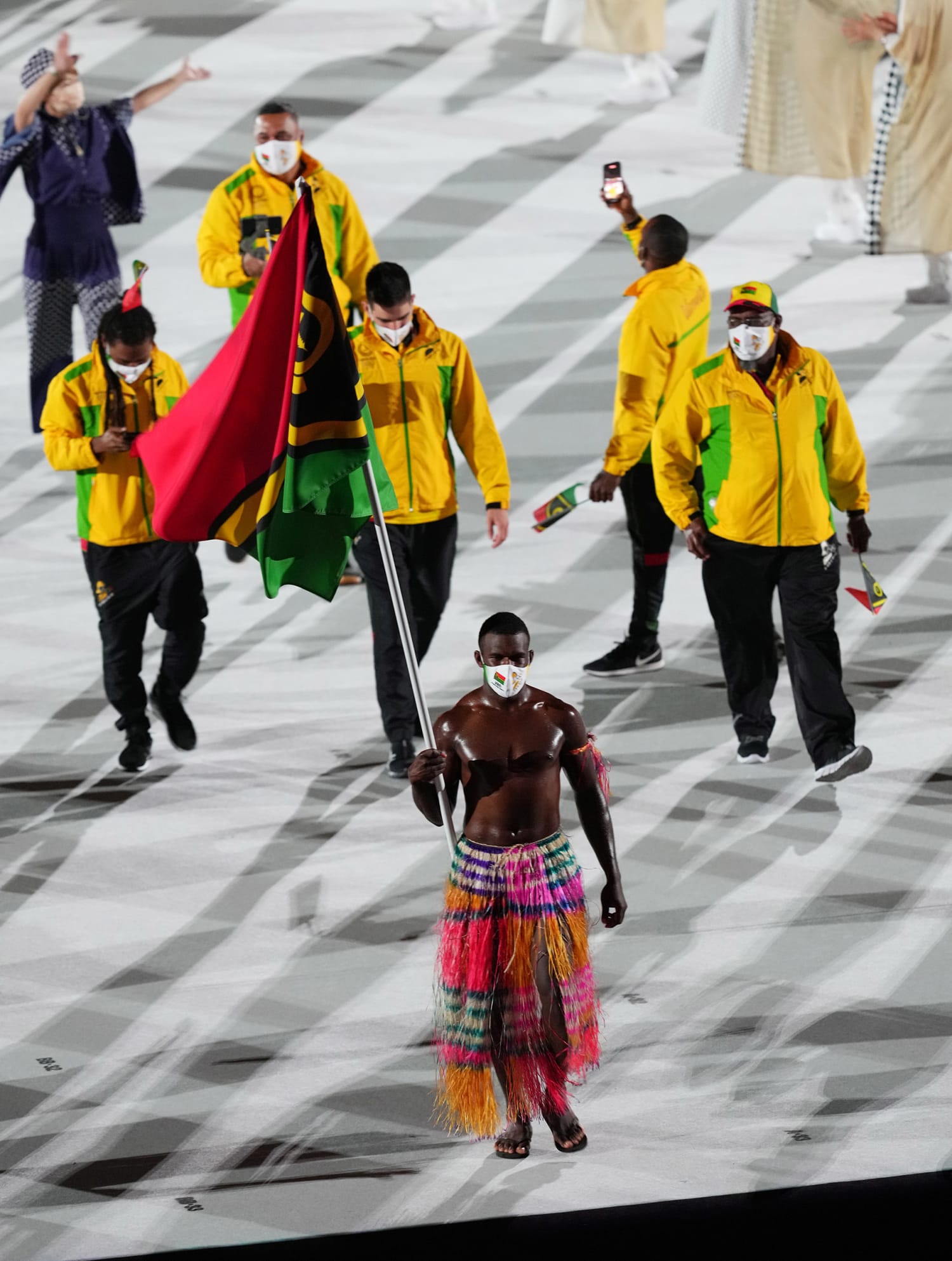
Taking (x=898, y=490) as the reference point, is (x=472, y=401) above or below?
above

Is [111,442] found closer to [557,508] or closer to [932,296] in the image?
[557,508]

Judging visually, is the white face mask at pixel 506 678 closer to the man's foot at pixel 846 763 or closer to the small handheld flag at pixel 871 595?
the man's foot at pixel 846 763

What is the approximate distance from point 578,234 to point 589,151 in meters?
0.96

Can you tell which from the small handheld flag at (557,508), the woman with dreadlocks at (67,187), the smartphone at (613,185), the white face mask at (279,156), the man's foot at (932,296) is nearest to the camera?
the small handheld flag at (557,508)

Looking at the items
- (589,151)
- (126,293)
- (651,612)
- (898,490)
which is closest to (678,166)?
(589,151)

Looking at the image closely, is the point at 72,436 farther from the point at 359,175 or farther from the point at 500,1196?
the point at 359,175

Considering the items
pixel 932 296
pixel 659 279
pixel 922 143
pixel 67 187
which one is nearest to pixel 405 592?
pixel 659 279

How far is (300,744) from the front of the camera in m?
6.88

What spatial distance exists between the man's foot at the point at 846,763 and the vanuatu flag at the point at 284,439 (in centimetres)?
180

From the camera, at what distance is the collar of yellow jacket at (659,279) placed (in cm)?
691

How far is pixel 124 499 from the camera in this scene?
6480 mm

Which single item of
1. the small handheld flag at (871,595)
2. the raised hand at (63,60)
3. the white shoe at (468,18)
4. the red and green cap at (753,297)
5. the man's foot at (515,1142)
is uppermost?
the raised hand at (63,60)

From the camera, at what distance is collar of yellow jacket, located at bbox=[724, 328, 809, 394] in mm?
6172

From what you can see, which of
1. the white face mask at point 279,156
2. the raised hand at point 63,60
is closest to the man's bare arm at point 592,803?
the white face mask at point 279,156
